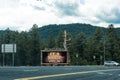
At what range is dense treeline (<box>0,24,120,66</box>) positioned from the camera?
136 meters

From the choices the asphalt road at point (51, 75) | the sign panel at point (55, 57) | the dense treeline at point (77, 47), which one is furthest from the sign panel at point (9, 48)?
the asphalt road at point (51, 75)

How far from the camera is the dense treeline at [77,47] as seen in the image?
13562 centimetres

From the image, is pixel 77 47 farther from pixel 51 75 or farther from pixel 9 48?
pixel 51 75

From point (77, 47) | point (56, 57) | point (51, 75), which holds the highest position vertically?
point (77, 47)


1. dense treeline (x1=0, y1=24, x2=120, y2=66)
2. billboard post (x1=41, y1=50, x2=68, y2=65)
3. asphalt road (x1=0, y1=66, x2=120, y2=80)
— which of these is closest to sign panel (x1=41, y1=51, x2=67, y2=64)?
billboard post (x1=41, y1=50, x2=68, y2=65)

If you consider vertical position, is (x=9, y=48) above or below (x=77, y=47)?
below

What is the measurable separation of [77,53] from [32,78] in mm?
118668

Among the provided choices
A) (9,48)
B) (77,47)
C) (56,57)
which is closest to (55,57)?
(56,57)

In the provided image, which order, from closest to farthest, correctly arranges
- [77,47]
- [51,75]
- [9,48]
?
[51,75]
[9,48]
[77,47]

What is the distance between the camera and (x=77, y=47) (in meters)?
141

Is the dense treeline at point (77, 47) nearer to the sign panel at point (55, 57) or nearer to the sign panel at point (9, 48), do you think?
the sign panel at point (9, 48)

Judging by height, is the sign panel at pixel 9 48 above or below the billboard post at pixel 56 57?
above

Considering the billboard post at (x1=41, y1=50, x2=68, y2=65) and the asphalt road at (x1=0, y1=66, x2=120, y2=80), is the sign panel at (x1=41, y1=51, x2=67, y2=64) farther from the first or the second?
the asphalt road at (x1=0, y1=66, x2=120, y2=80)

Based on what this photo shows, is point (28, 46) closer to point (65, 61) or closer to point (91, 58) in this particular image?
point (91, 58)
